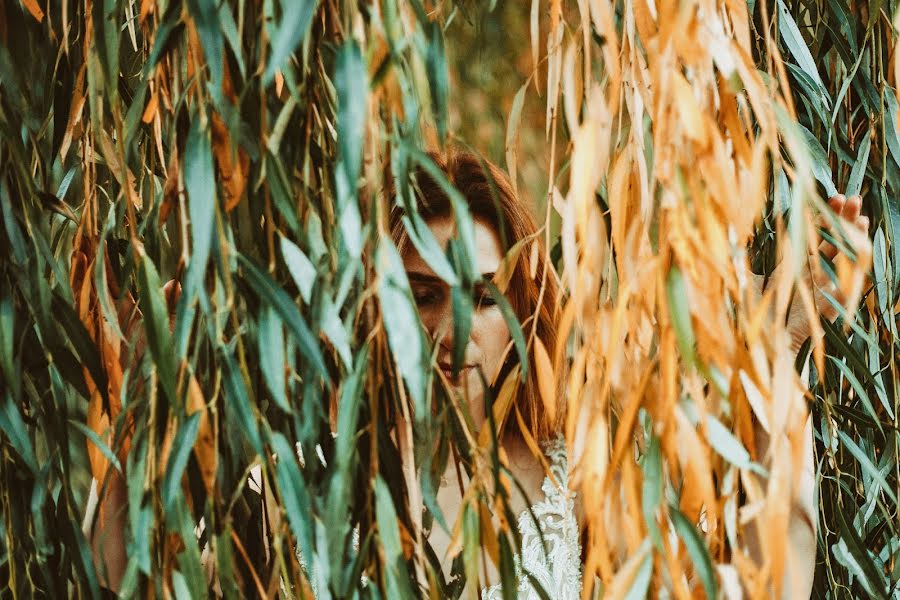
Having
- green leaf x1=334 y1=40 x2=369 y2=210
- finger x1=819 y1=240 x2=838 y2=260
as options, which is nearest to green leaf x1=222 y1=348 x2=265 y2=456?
green leaf x1=334 y1=40 x2=369 y2=210

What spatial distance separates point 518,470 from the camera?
132 cm

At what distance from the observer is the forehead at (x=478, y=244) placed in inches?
44.1

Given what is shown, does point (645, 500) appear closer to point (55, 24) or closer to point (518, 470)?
point (55, 24)

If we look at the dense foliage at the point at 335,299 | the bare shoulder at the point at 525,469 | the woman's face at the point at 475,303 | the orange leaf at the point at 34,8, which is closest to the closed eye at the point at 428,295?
the woman's face at the point at 475,303

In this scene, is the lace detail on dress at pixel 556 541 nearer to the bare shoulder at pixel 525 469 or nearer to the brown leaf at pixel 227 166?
the bare shoulder at pixel 525 469

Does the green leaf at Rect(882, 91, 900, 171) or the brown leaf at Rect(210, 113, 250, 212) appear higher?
the brown leaf at Rect(210, 113, 250, 212)

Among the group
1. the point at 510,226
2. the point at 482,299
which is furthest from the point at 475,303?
the point at 510,226

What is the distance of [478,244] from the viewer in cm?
112

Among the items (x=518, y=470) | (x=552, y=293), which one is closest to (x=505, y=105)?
(x=552, y=293)

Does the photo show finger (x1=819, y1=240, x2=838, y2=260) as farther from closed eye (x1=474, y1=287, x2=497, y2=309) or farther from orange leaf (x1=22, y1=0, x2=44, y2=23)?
orange leaf (x1=22, y1=0, x2=44, y2=23)

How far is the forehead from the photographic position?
3.67 ft

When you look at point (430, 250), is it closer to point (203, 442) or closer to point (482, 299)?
point (203, 442)

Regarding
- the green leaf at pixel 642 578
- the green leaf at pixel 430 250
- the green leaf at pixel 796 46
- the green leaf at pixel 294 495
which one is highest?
the green leaf at pixel 796 46

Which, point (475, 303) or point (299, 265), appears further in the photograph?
point (475, 303)
